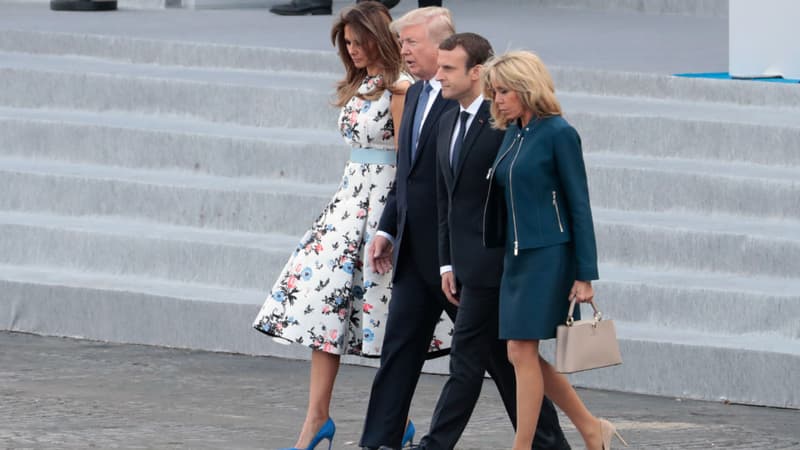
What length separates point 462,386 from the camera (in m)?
6.64

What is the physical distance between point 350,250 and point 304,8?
8.85 m

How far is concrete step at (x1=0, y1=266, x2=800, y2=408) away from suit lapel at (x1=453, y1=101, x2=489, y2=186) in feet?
6.87

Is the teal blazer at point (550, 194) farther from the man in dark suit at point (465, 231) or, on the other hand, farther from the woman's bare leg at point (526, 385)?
the woman's bare leg at point (526, 385)

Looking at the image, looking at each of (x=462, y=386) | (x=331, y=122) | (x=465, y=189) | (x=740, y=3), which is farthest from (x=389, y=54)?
(x=740, y=3)

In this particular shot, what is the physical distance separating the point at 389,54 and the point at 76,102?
5.09 metres

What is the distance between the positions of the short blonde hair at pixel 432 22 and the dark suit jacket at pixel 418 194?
0.21 m

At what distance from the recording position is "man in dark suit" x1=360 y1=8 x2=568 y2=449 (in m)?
6.73

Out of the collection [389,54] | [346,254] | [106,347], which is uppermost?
[389,54]

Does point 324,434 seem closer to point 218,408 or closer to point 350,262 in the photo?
point 350,262

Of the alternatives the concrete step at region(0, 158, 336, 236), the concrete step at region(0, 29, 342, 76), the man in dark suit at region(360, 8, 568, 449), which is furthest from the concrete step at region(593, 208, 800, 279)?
the concrete step at region(0, 29, 342, 76)

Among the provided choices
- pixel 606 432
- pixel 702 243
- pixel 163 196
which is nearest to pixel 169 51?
pixel 163 196

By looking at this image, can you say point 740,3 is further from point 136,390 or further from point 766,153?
point 136,390

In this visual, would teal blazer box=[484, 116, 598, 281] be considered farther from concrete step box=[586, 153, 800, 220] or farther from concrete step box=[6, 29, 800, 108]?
concrete step box=[6, 29, 800, 108]

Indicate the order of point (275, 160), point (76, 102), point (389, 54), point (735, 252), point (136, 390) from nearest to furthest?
point (389, 54), point (136, 390), point (735, 252), point (275, 160), point (76, 102)
